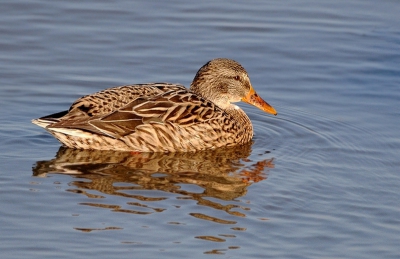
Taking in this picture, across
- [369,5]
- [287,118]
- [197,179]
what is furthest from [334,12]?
[197,179]

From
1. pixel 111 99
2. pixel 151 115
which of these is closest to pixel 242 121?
pixel 151 115

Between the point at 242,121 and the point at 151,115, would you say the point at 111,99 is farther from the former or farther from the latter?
the point at 242,121

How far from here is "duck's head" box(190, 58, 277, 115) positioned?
41.2 ft

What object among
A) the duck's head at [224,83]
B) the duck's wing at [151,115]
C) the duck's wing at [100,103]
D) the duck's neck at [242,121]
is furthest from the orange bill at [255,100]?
the duck's wing at [100,103]

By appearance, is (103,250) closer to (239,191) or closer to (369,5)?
(239,191)

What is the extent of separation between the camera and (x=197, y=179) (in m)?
10.4

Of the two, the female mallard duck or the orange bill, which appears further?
the orange bill

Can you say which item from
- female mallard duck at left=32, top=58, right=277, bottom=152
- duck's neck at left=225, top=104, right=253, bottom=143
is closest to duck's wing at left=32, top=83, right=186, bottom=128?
female mallard duck at left=32, top=58, right=277, bottom=152

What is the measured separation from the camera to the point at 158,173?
34.7 ft

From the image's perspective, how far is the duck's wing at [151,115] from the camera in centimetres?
1121

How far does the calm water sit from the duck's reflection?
0.02 metres

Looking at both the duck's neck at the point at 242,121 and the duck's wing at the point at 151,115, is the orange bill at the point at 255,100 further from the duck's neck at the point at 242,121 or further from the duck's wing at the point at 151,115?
the duck's wing at the point at 151,115

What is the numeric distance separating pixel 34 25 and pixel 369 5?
6.14 meters

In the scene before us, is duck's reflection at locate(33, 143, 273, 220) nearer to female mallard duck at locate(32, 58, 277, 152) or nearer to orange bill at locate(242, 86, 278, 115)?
female mallard duck at locate(32, 58, 277, 152)
